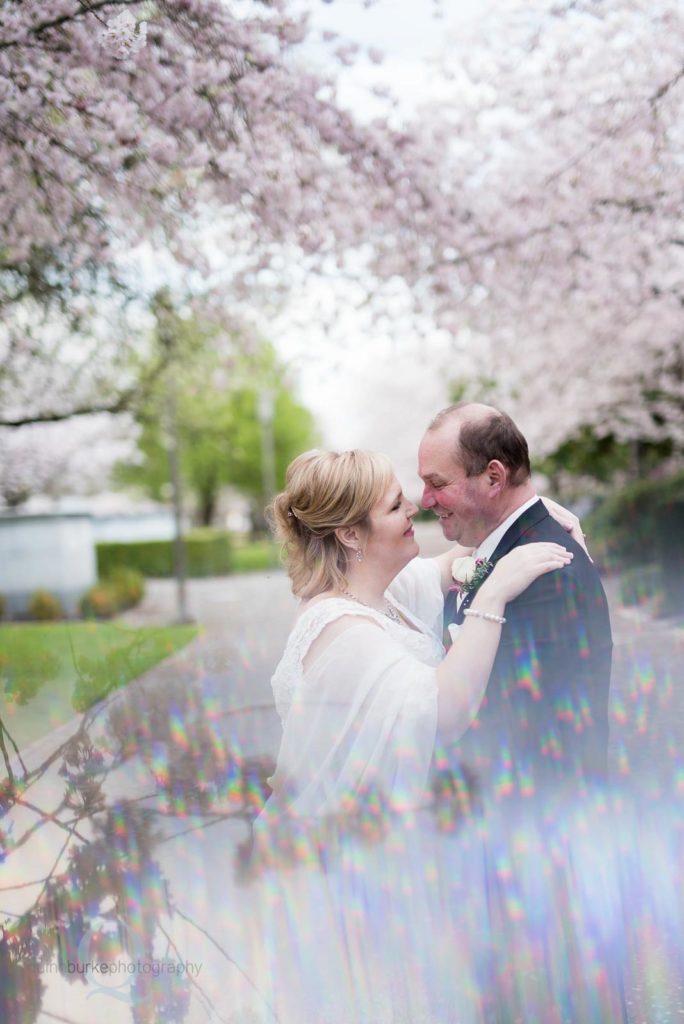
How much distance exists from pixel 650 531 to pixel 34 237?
10.6 meters

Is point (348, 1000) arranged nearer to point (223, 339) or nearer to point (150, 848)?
point (150, 848)

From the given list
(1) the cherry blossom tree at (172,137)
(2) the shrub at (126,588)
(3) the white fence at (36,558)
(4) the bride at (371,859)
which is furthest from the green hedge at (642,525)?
(4) the bride at (371,859)

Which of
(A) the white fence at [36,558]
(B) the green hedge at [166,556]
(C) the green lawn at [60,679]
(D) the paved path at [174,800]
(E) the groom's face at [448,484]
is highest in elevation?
(E) the groom's face at [448,484]

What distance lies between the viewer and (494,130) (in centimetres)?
935

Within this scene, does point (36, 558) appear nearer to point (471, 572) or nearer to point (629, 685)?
point (629, 685)

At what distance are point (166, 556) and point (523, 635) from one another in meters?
31.7

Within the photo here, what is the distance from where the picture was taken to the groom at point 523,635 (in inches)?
98.7

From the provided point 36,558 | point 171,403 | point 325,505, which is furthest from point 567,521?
point 36,558

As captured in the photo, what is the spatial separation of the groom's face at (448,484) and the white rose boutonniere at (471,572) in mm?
130

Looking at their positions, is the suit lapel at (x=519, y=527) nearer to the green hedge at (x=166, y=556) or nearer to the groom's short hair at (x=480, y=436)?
the groom's short hair at (x=480, y=436)

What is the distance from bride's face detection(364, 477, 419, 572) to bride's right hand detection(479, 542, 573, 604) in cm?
40

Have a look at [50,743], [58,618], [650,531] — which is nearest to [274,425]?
[58,618]

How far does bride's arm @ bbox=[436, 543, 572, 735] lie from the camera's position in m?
2.41

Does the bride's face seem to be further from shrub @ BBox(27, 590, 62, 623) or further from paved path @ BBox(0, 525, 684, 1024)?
shrub @ BBox(27, 590, 62, 623)
